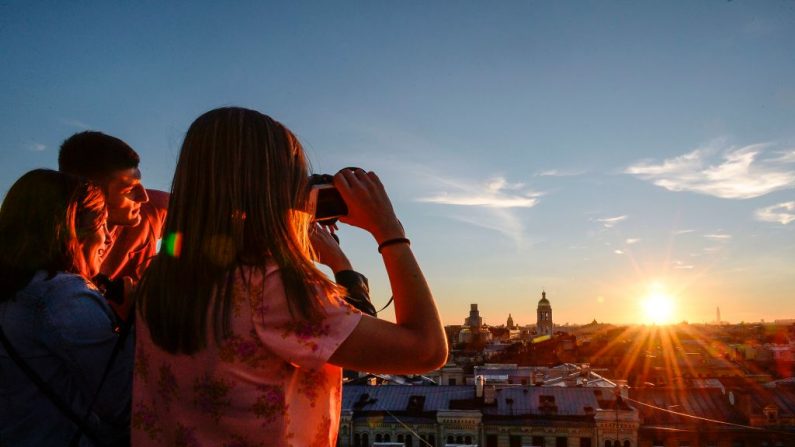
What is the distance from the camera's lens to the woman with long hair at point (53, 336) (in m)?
1.92

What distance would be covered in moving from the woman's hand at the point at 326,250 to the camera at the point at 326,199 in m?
0.17

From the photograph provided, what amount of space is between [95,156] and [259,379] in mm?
1734

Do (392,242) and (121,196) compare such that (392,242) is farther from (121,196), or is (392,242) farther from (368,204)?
(121,196)

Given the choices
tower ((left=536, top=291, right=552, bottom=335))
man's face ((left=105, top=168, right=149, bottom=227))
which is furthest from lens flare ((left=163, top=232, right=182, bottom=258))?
tower ((left=536, top=291, right=552, bottom=335))

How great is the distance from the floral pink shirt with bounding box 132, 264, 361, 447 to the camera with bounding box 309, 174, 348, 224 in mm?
357

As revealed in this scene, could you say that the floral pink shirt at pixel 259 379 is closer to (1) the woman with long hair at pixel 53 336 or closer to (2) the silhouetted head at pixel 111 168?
(1) the woman with long hair at pixel 53 336

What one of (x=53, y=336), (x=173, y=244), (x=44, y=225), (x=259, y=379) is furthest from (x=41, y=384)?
(x=259, y=379)

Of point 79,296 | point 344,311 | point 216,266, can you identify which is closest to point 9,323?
point 79,296

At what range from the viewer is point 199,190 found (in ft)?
5.48

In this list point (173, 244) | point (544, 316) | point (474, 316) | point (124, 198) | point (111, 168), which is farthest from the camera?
point (474, 316)

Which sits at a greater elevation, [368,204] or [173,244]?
[368,204]

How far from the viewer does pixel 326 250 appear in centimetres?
207

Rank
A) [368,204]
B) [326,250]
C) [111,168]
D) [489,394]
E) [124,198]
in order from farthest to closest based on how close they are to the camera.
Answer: [489,394] < [111,168] < [124,198] < [326,250] < [368,204]

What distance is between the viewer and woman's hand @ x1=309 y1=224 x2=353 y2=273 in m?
2.06
